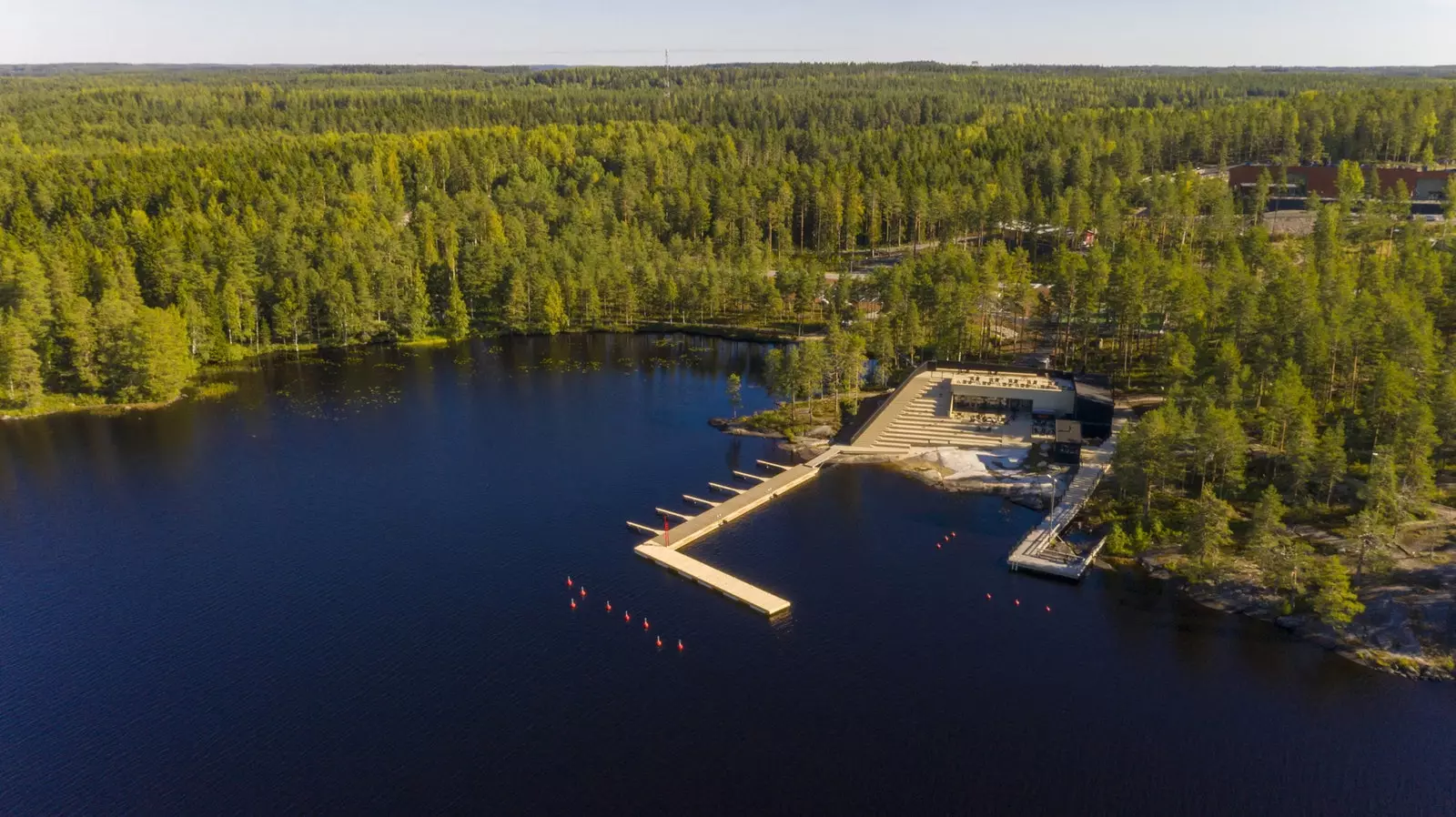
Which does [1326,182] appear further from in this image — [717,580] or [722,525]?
[717,580]

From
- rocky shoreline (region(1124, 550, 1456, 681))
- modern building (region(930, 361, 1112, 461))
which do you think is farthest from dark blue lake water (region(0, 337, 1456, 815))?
modern building (region(930, 361, 1112, 461))

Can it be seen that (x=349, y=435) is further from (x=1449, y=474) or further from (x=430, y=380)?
(x=1449, y=474)

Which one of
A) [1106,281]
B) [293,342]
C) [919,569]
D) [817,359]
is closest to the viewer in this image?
[919,569]

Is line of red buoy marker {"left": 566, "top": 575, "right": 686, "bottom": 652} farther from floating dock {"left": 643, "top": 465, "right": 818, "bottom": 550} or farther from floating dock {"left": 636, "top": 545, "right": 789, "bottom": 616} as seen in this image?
floating dock {"left": 643, "top": 465, "right": 818, "bottom": 550}

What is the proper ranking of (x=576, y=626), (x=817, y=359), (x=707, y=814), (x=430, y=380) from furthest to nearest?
(x=430, y=380) < (x=817, y=359) < (x=576, y=626) < (x=707, y=814)

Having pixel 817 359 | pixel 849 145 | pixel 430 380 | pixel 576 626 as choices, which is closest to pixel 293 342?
pixel 430 380

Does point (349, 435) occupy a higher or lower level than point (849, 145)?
lower

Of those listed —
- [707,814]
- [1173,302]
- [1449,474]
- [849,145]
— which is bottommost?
[707,814]
